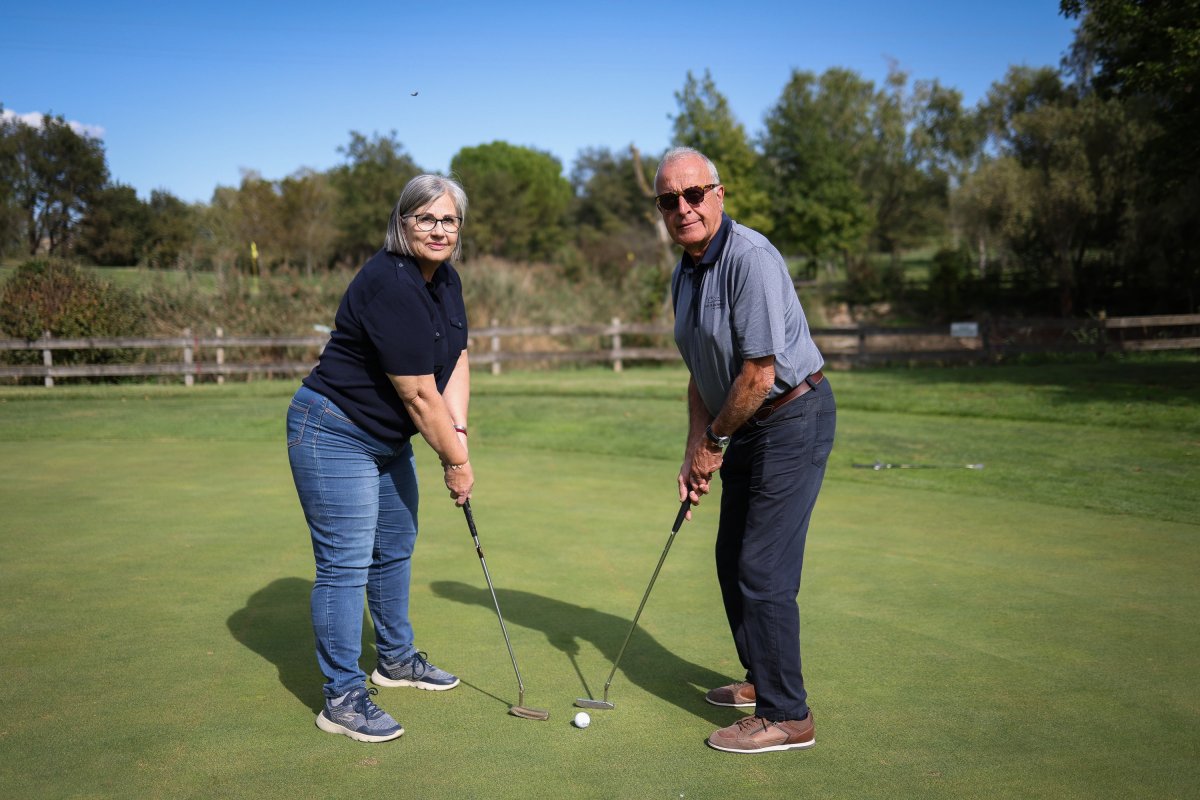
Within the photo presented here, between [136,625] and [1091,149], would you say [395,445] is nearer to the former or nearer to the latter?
[136,625]

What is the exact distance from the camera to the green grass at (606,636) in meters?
3.22

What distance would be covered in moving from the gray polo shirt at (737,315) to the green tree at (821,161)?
55.4 m

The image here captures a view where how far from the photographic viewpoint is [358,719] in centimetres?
356

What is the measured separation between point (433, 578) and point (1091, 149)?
128 ft

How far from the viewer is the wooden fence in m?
20.1

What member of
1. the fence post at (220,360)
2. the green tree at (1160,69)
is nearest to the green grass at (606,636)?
the green tree at (1160,69)

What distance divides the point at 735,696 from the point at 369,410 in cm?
181

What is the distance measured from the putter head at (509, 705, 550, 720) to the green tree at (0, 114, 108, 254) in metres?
41.0

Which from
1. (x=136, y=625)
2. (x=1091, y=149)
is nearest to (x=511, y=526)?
(x=136, y=625)

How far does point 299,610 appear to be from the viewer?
5.04m

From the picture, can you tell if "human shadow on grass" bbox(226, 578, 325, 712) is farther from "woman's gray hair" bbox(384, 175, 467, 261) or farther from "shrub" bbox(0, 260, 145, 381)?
"shrub" bbox(0, 260, 145, 381)

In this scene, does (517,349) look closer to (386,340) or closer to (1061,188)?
(386,340)

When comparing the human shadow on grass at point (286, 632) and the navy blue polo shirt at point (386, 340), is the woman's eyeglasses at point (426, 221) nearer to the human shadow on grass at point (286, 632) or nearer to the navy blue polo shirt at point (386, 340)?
the navy blue polo shirt at point (386, 340)

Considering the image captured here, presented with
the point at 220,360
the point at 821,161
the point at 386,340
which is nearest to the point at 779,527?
the point at 386,340
